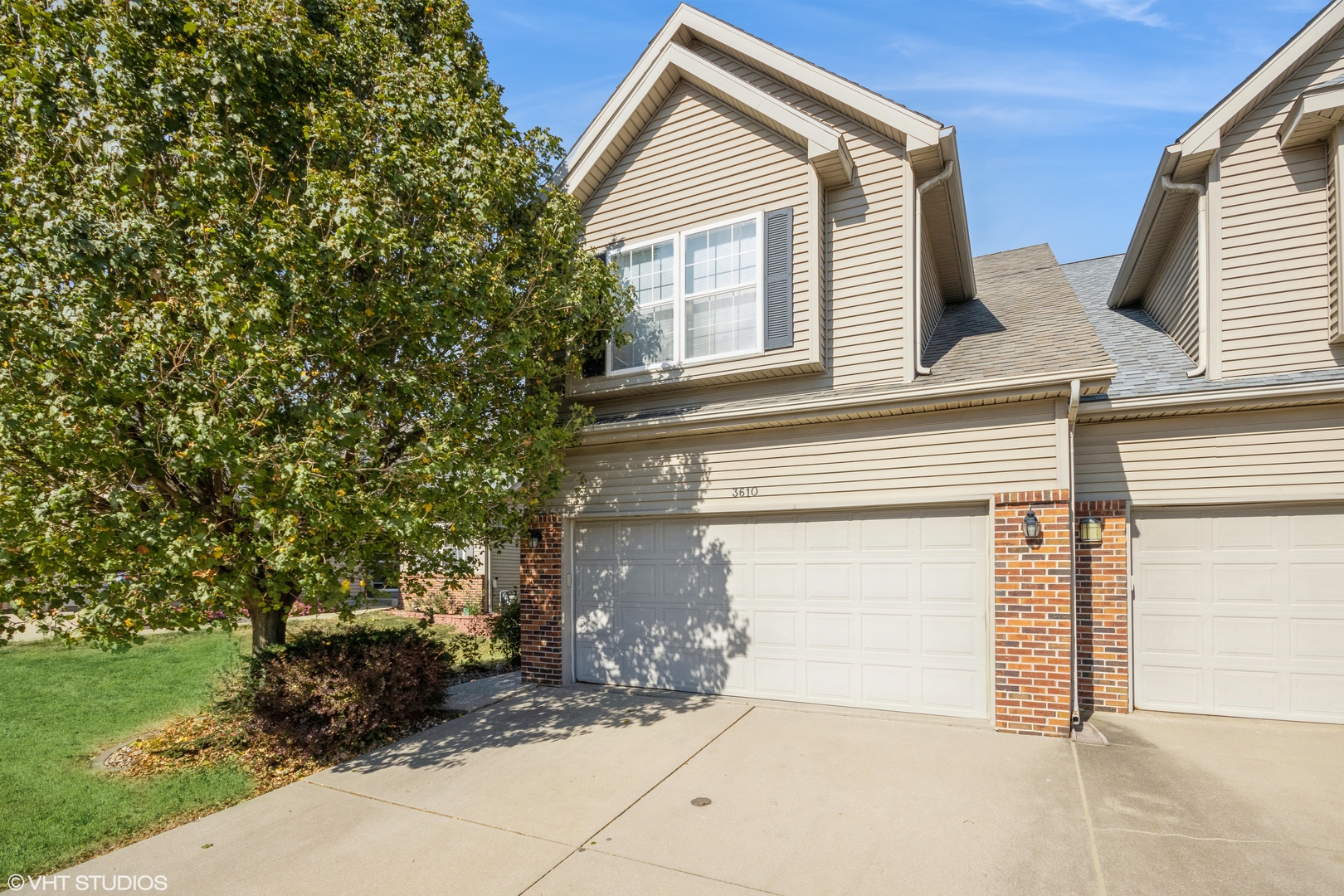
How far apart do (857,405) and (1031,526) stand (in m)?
2.00

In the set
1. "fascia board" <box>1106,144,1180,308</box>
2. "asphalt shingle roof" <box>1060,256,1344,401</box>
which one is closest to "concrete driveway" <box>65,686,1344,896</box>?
"asphalt shingle roof" <box>1060,256,1344,401</box>

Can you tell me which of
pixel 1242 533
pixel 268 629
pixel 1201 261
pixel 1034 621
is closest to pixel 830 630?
pixel 1034 621

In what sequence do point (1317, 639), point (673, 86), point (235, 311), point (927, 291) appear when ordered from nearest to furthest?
point (235, 311) < point (1317, 639) < point (927, 291) < point (673, 86)

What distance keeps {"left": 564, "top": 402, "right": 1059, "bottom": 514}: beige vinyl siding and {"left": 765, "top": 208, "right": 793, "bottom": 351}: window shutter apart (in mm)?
1111

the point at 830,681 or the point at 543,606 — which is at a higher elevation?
the point at 543,606

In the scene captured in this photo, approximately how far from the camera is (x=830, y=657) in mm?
7516

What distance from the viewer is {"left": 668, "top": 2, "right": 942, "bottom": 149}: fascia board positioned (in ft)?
25.2

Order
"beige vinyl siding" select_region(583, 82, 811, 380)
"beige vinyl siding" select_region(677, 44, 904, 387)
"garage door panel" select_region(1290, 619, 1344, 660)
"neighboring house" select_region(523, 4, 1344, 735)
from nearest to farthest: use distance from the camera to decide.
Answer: "garage door panel" select_region(1290, 619, 1344, 660)
"neighboring house" select_region(523, 4, 1344, 735)
"beige vinyl siding" select_region(677, 44, 904, 387)
"beige vinyl siding" select_region(583, 82, 811, 380)

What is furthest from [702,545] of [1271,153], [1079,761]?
[1271,153]

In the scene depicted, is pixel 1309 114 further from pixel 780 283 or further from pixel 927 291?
pixel 780 283

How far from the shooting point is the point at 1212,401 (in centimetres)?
675

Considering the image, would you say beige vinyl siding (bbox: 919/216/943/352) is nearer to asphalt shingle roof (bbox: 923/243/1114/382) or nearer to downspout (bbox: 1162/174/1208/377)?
asphalt shingle roof (bbox: 923/243/1114/382)

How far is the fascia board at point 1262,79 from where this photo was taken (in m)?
7.34

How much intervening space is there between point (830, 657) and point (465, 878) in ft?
14.6
